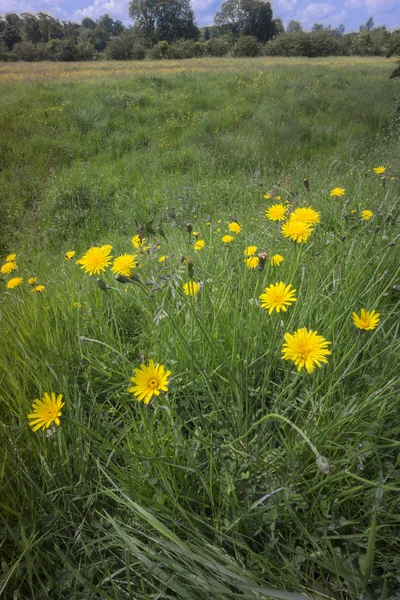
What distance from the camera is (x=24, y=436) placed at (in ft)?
3.82

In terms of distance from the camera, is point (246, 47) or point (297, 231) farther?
point (246, 47)

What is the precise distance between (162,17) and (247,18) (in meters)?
16.3

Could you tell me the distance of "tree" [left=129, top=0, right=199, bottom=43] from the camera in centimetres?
3500

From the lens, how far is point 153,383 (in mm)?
935

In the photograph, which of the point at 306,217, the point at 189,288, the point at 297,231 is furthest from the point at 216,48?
the point at 189,288

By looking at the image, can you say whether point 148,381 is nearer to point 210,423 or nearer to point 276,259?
point 210,423

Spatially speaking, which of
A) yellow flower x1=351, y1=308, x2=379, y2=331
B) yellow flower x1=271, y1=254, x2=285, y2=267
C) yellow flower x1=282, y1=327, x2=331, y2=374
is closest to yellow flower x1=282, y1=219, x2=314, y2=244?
yellow flower x1=271, y1=254, x2=285, y2=267

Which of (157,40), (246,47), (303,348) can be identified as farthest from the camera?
(157,40)

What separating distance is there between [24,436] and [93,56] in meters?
38.4

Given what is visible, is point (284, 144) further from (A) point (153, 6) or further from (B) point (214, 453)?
(A) point (153, 6)

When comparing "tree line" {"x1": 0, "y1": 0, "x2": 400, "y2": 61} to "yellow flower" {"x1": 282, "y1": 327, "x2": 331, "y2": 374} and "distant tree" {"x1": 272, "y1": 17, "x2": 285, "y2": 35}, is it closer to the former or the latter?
"distant tree" {"x1": 272, "y1": 17, "x2": 285, "y2": 35}

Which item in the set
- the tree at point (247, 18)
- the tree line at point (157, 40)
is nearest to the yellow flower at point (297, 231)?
the tree line at point (157, 40)

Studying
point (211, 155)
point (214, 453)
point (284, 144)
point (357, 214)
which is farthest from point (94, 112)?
point (214, 453)

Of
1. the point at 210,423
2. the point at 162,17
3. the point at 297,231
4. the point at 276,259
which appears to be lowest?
the point at 210,423
